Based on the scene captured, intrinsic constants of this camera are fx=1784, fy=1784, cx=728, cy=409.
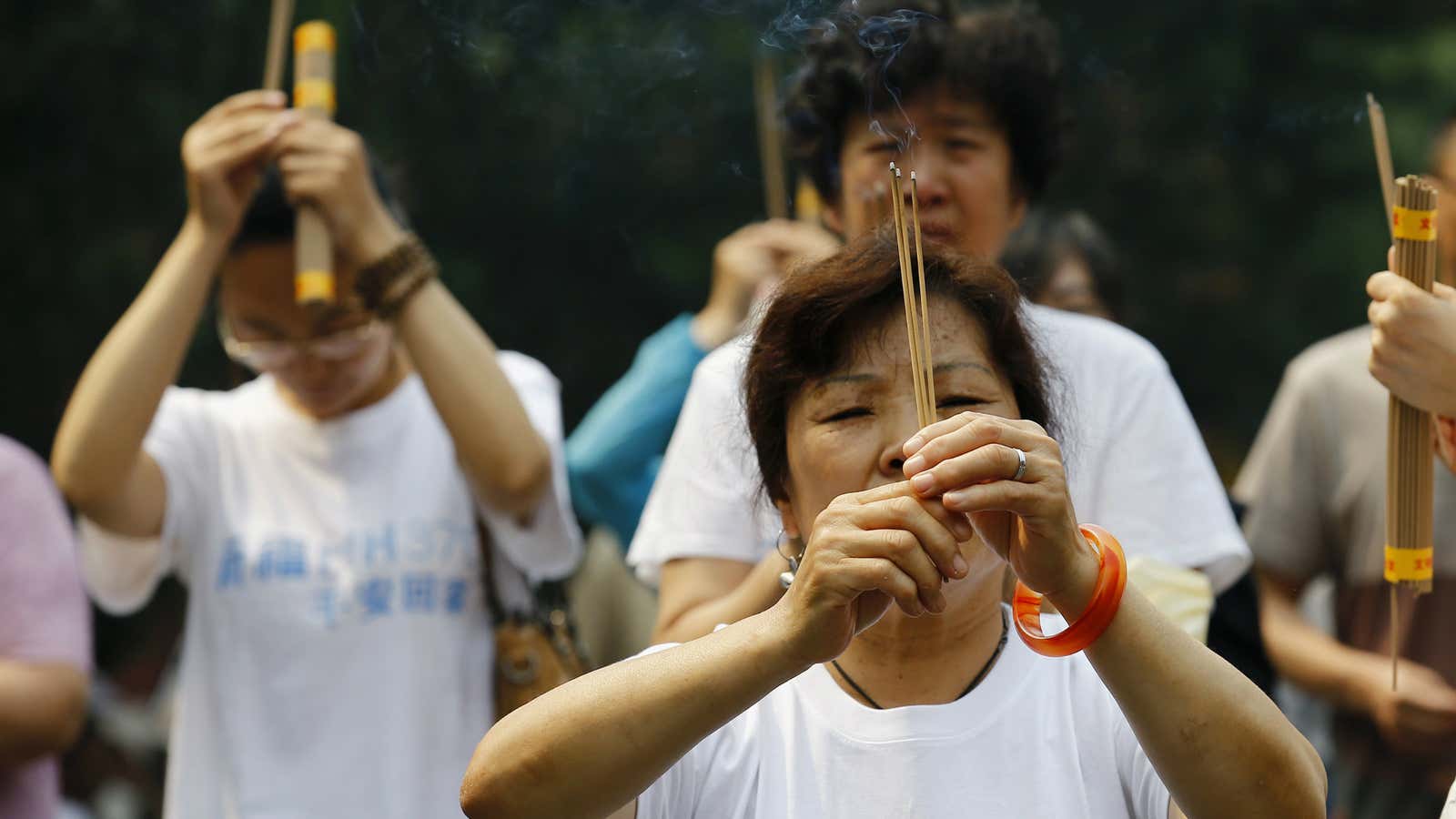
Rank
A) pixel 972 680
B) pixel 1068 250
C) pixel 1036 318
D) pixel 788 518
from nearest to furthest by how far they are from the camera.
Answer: pixel 972 680, pixel 788 518, pixel 1036 318, pixel 1068 250

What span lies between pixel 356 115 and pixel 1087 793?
423cm

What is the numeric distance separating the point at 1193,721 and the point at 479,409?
1642 millimetres

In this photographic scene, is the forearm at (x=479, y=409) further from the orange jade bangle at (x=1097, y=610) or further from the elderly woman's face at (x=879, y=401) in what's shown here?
the orange jade bangle at (x=1097, y=610)

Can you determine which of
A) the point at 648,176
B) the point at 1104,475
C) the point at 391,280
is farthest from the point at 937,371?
the point at 648,176

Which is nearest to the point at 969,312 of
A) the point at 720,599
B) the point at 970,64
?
the point at 720,599

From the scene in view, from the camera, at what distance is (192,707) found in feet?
10.8

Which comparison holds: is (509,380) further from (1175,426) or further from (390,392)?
(1175,426)

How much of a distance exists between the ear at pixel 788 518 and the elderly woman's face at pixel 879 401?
0.08 meters

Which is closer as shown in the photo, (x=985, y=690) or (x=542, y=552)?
(x=985, y=690)

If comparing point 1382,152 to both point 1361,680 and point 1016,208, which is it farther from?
point 1361,680

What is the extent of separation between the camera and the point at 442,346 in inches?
127

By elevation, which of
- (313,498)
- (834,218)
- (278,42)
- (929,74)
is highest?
(278,42)

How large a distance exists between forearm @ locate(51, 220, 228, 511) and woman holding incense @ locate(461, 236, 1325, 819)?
1414mm

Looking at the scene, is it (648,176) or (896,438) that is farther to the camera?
(648,176)
